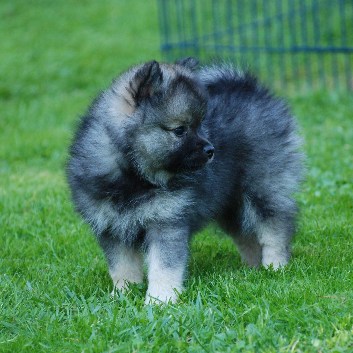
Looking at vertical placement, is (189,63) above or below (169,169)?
above

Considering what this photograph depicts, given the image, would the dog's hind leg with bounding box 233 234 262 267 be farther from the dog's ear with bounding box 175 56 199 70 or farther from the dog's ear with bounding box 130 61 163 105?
the dog's ear with bounding box 130 61 163 105

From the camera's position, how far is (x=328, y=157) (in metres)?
7.23

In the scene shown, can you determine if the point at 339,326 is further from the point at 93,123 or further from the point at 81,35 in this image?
the point at 81,35

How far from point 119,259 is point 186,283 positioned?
0.41 meters

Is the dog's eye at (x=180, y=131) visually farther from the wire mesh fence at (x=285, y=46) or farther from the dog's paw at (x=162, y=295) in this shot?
the wire mesh fence at (x=285, y=46)

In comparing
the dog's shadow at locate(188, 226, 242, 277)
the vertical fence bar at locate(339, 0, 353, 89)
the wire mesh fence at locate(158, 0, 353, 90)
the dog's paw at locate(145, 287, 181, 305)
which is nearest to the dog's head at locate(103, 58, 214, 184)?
the dog's paw at locate(145, 287, 181, 305)

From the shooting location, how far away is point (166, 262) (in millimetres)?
4145

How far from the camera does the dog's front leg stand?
4125mm

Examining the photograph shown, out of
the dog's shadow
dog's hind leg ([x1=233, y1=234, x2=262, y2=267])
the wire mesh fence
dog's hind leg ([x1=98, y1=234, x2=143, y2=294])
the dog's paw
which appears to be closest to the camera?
the dog's paw

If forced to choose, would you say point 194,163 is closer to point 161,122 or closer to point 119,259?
point 161,122

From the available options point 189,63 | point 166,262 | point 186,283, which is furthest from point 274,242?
point 189,63

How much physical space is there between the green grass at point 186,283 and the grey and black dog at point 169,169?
24 centimetres

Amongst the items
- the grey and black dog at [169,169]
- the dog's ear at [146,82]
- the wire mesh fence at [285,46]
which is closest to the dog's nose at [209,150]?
the grey and black dog at [169,169]

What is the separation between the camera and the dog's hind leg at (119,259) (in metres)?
4.46
